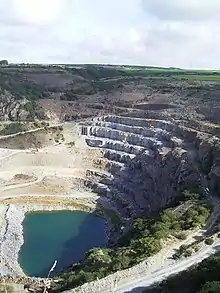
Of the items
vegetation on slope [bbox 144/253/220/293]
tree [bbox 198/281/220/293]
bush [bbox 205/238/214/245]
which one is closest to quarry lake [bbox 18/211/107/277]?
bush [bbox 205/238/214/245]

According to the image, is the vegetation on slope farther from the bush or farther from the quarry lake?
the quarry lake

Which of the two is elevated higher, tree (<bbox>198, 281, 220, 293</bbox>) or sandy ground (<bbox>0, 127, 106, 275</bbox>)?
tree (<bbox>198, 281, 220, 293</bbox>)

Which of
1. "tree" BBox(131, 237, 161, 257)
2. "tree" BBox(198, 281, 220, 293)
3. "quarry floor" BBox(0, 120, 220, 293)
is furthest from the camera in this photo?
"tree" BBox(131, 237, 161, 257)

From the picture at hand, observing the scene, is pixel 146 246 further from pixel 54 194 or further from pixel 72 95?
pixel 72 95

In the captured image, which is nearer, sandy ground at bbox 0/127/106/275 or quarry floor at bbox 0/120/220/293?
quarry floor at bbox 0/120/220/293

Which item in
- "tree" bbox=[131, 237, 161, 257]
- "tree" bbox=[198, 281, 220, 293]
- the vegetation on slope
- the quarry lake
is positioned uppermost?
"tree" bbox=[198, 281, 220, 293]

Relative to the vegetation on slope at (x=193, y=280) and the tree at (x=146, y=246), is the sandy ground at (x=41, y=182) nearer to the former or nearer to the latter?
the tree at (x=146, y=246)
